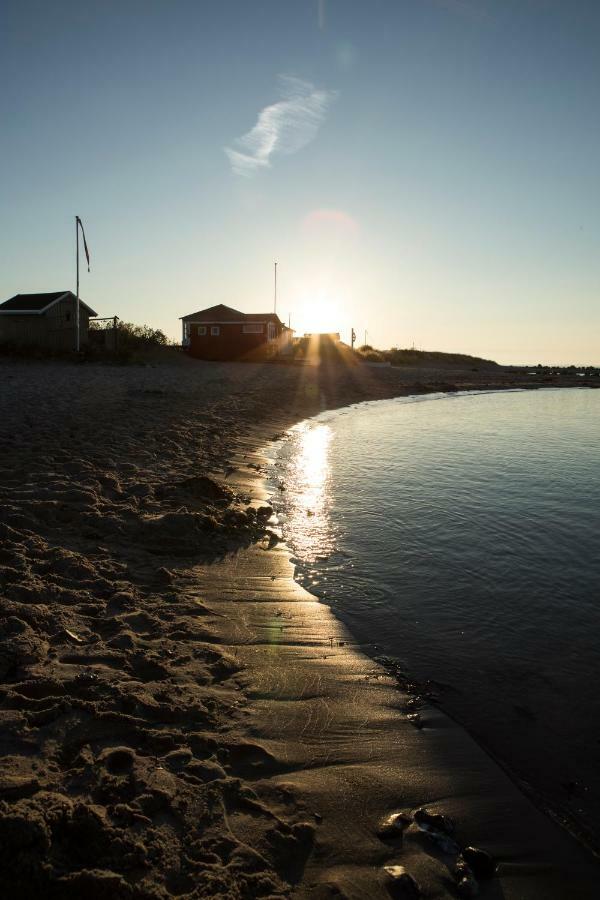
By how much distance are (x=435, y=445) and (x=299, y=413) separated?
8063mm

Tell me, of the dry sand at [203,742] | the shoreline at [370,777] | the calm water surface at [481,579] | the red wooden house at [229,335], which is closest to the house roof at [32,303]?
the red wooden house at [229,335]

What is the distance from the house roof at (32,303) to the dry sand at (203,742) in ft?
106

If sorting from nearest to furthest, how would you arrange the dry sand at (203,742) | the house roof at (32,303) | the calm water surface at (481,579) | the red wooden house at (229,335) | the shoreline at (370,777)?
the dry sand at (203,742)
the shoreline at (370,777)
the calm water surface at (481,579)
the house roof at (32,303)
the red wooden house at (229,335)

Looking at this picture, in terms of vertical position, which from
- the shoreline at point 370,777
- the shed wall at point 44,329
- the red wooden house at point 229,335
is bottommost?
the shoreline at point 370,777

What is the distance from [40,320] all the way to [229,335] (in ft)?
67.1

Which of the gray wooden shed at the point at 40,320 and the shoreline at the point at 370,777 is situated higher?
the gray wooden shed at the point at 40,320

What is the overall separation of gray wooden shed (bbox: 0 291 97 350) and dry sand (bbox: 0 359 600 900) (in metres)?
32.2

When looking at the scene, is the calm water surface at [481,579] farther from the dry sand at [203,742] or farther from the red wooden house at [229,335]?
the red wooden house at [229,335]

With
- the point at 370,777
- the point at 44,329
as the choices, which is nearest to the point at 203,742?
the point at 370,777

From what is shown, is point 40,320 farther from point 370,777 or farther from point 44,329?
point 370,777

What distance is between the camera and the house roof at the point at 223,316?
171ft

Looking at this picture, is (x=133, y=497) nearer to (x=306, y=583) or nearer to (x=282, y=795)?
(x=306, y=583)

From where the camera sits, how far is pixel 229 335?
52219 millimetres

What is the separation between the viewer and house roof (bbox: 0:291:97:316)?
1347 inches
